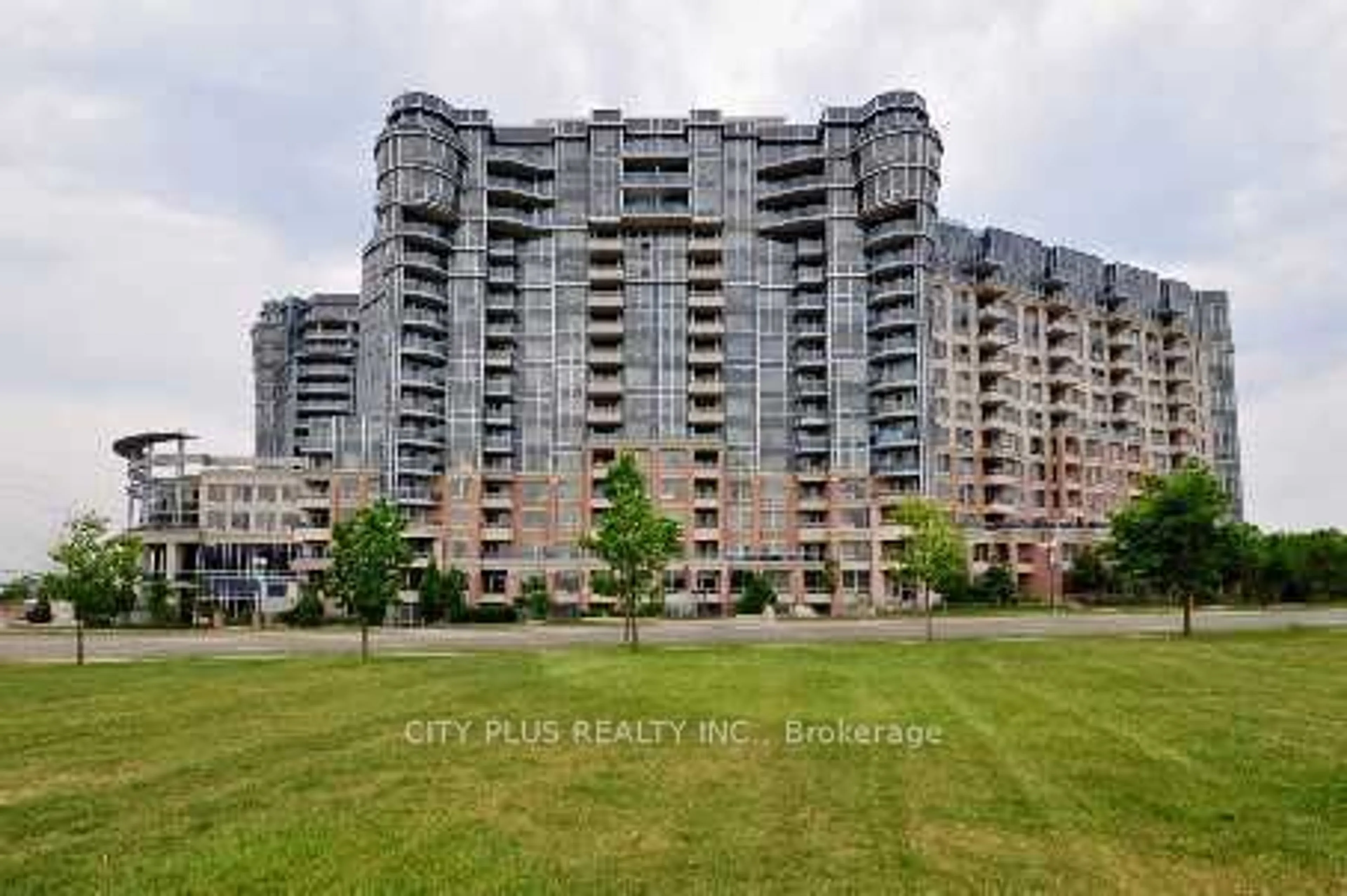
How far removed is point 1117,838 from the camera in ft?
40.0

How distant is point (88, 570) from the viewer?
148 feet

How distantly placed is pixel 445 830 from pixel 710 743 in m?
7.24

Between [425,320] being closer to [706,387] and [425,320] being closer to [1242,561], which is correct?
[706,387]

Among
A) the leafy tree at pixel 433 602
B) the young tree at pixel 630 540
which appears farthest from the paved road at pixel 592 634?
the leafy tree at pixel 433 602

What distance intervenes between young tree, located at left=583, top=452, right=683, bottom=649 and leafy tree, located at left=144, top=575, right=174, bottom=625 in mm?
55040

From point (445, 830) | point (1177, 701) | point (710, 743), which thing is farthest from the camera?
point (1177, 701)

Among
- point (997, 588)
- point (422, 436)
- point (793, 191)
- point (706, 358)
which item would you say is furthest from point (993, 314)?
point (422, 436)

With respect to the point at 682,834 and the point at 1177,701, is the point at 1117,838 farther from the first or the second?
the point at 1177,701

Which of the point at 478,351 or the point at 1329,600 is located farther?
the point at 478,351

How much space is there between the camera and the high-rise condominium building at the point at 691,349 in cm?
11031

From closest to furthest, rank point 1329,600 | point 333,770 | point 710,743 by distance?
point 333,770 → point 710,743 → point 1329,600

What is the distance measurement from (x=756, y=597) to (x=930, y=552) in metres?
45.2

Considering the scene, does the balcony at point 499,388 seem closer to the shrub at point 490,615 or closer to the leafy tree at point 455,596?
the leafy tree at point 455,596

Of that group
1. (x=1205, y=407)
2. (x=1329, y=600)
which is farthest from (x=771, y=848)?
(x=1205, y=407)
